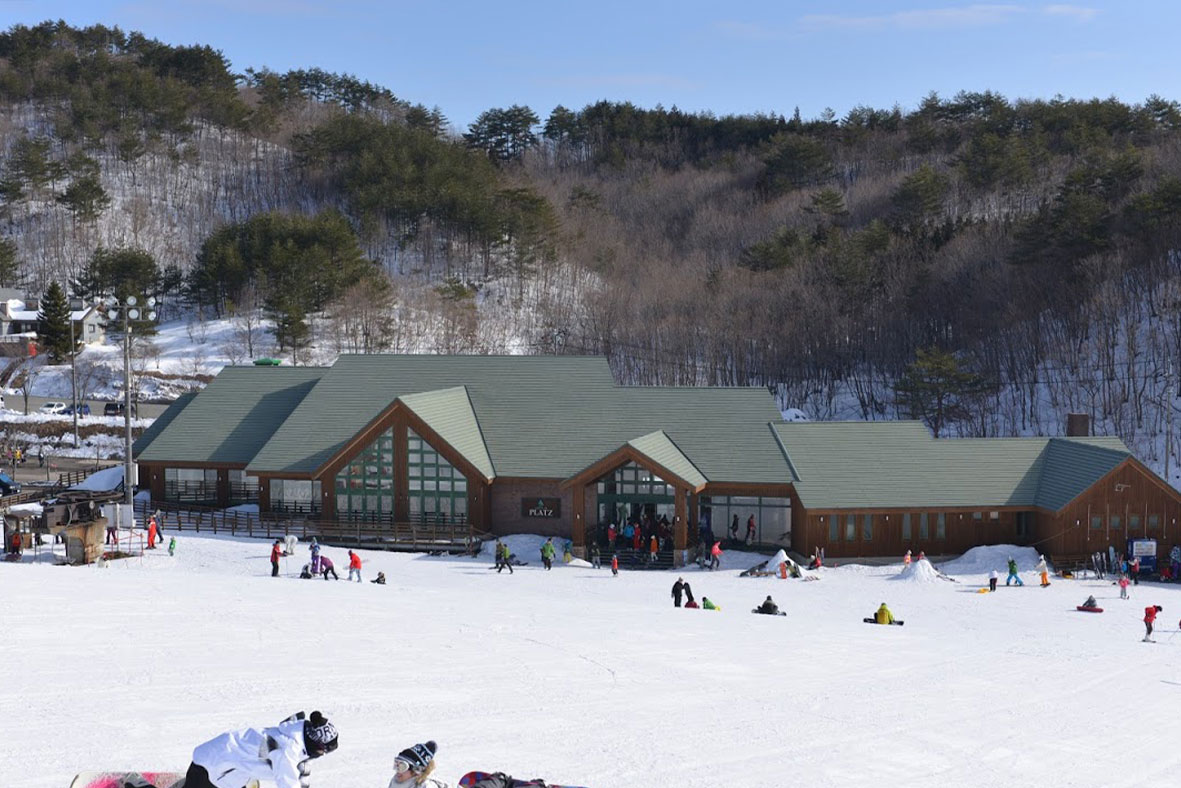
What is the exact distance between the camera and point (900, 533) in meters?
33.5

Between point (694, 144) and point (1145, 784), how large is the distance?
12153 centimetres

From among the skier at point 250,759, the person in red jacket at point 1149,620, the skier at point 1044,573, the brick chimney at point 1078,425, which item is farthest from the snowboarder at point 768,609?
the brick chimney at point 1078,425

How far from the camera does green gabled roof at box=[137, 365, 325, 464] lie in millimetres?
38688

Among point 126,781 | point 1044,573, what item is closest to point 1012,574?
point 1044,573

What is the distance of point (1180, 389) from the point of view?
5769 cm

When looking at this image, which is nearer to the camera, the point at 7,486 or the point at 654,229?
the point at 7,486

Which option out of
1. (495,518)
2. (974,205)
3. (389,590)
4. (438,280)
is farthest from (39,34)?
(389,590)

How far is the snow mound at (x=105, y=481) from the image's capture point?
129ft

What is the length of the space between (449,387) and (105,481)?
12.8 metres

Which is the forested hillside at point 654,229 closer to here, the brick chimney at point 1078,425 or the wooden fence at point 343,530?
the brick chimney at point 1078,425

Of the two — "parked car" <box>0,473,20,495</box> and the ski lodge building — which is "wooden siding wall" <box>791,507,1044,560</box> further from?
"parked car" <box>0,473,20,495</box>

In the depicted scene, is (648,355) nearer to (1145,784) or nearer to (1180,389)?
(1180,389)

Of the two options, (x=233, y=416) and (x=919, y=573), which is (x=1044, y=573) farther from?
(x=233, y=416)

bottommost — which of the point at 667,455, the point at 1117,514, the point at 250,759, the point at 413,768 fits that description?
the point at 413,768
